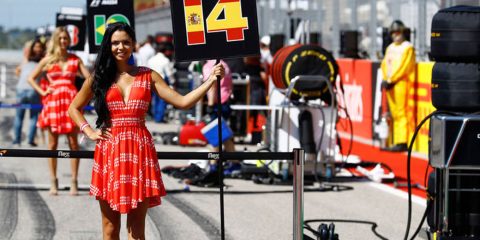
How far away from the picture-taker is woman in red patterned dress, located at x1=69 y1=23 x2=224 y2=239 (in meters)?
7.65

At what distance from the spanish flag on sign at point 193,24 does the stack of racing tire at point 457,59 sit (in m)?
1.98

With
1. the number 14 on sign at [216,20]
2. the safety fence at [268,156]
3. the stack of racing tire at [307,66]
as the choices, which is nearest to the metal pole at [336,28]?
the stack of racing tire at [307,66]

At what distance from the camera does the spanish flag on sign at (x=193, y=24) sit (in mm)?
8477

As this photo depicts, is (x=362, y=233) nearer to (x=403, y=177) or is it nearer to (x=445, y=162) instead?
(x=445, y=162)

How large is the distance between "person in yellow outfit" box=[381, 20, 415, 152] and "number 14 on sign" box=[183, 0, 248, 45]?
10.4 meters

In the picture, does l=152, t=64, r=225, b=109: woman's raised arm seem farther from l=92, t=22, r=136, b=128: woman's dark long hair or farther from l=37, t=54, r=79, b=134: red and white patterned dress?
l=37, t=54, r=79, b=134: red and white patterned dress

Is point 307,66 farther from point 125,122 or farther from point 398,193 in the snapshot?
point 125,122

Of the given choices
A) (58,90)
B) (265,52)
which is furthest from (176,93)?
(265,52)

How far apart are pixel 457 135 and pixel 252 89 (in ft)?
42.4

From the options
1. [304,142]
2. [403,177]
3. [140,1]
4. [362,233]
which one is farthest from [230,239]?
[140,1]

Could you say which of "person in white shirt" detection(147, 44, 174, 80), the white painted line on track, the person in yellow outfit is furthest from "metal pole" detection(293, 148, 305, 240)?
"person in white shirt" detection(147, 44, 174, 80)

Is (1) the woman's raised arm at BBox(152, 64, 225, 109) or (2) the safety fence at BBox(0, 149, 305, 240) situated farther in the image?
(2) the safety fence at BBox(0, 149, 305, 240)

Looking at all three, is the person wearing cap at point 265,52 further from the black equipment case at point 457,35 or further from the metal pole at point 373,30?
the black equipment case at point 457,35

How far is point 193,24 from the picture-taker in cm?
848
